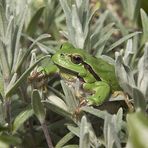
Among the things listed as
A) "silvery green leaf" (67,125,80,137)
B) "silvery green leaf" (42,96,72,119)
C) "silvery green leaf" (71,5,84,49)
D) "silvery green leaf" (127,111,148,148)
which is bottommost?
"silvery green leaf" (67,125,80,137)

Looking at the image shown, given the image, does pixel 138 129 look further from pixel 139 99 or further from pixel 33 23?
pixel 33 23

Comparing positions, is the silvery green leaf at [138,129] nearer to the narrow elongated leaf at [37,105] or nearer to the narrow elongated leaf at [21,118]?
the narrow elongated leaf at [37,105]

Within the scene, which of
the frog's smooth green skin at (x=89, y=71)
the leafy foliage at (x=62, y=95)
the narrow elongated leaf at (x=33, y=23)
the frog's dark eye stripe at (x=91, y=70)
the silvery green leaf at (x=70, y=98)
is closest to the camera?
the leafy foliage at (x=62, y=95)

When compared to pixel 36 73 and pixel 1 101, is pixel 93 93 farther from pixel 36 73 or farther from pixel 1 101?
pixel 1 101

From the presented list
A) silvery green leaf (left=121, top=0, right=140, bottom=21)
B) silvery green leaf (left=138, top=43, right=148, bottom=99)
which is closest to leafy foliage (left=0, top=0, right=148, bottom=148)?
silvery green leaf (left=138, top=43, right=148, bottom=99)

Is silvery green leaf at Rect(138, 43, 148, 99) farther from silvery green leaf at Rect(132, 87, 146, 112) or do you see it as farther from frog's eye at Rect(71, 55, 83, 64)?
frog's eye at Rect(71, 55, 83, 64)

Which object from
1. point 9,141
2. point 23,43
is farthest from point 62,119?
point 9,141

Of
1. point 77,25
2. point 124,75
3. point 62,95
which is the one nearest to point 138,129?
point 124,75

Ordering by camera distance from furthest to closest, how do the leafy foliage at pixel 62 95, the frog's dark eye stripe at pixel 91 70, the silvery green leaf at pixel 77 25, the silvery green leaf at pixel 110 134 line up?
1. the frog's dark eye stripe at pixel 91 70
2. the silvery green leaf at pixel 77 25
3. the leafy foliage at pixel 62 95
4. the silvery green leaf at pixel 110 134

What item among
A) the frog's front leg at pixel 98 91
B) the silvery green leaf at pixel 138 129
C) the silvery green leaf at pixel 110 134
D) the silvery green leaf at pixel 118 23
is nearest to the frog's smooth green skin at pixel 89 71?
the frog's front leg at pixel 98 91
